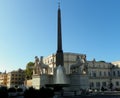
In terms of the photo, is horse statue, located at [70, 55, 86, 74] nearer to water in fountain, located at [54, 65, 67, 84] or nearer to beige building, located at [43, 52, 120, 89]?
water in fountain, located at [54, 65, 67, 84]

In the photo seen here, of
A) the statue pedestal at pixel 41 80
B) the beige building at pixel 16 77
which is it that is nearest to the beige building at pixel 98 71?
the statue pedestal at pixel 41 80

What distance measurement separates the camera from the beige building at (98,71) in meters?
75.1

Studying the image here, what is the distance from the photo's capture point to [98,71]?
83.9 m

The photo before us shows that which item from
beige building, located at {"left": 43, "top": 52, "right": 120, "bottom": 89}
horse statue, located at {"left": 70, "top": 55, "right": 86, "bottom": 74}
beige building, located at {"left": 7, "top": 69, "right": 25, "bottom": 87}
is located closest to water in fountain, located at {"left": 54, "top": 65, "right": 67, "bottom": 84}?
horse statue, located at {"left": 70, "top": 55, "right": 86, "bottom": 74}

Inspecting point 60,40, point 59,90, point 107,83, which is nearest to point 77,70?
point 60,40

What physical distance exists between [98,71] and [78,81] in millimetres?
46018

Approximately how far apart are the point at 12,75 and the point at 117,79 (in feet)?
195

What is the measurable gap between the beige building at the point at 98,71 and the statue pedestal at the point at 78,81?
30.6 m

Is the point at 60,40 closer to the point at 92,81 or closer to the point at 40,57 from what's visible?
the point at 40,57

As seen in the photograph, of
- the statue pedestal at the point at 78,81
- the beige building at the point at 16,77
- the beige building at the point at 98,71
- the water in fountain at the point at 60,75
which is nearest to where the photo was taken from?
the water in fountain at the point at 60,75

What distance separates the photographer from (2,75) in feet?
430

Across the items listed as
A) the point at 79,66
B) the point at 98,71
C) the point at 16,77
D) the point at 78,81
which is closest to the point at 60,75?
the point at 78,81

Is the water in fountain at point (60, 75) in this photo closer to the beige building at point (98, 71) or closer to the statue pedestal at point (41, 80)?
the statue pedestal at point (41, 80)

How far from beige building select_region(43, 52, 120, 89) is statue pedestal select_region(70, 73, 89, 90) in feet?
100
